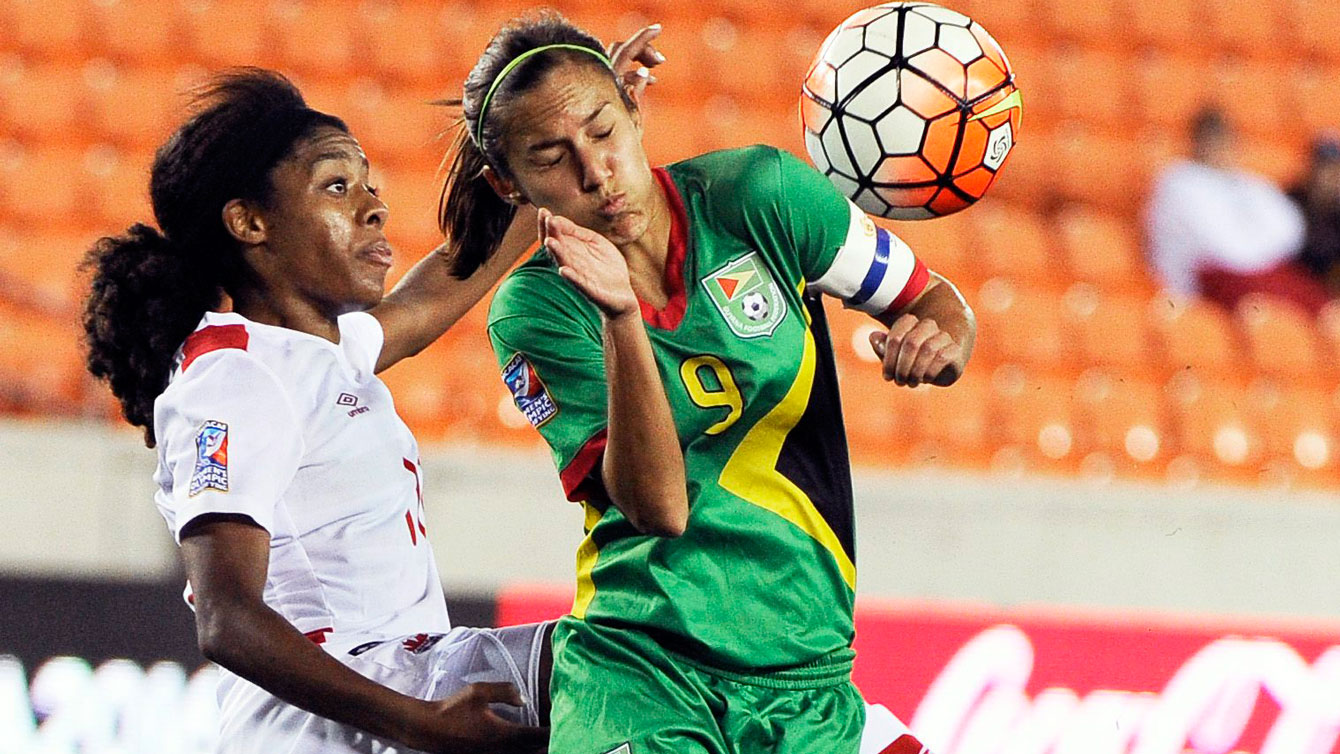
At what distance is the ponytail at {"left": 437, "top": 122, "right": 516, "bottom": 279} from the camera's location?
3184mm

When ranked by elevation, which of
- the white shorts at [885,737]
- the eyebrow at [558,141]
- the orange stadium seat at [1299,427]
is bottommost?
the white shorts at [885,737]

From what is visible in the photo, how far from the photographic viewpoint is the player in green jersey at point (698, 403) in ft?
9.00

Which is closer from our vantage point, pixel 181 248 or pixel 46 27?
pixel 181 248

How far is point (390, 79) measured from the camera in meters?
7.99

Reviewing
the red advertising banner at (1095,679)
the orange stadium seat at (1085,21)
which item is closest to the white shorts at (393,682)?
the red advertising banner at (1095,679)

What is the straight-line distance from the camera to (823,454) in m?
2.87

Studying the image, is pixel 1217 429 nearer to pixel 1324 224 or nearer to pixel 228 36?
pixel 1324 224

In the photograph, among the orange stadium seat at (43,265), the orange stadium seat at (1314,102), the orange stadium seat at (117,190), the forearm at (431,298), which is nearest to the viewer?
the forearm at (431,298)

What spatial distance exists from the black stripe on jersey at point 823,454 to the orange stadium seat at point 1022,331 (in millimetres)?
4338

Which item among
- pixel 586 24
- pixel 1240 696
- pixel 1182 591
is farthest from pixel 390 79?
pixel 1240 696

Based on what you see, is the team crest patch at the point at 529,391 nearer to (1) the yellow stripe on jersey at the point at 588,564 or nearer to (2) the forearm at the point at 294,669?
(1) the yellow stripe on jersey at the point at 588,564

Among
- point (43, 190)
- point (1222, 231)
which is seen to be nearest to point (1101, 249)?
point (1222, 231)

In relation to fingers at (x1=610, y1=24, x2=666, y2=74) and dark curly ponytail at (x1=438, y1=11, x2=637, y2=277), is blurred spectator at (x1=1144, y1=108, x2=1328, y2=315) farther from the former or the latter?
dark curly ponytail at (x1=438, y1=11, x2=637, y2=277)

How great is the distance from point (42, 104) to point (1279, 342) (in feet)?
16.5
